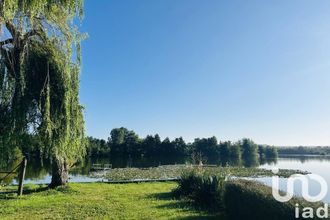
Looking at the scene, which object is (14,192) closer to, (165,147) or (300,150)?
(165,147)

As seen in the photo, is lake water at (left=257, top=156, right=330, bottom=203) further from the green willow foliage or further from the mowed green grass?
the green willow foliage

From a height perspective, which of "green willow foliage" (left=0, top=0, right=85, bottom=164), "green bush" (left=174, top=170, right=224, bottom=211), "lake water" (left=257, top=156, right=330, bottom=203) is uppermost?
"green willow foliage" (left=0, top=0, right=85, bottom=164)

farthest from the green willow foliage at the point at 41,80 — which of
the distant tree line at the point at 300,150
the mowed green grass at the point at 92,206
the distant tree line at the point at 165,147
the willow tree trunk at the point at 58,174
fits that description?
the distant tree line at the point at 300,150

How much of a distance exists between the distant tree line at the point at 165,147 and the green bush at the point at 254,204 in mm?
73845

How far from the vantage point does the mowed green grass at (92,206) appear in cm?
A: 997

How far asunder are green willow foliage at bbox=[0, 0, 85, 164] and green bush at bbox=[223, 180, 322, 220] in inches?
262

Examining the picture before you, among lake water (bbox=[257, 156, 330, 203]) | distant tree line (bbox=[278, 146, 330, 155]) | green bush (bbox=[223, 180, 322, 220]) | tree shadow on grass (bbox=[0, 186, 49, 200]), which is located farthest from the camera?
distant tree line (bbox=[278, 146, 330, 155])

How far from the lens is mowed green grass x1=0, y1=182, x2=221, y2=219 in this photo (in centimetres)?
997

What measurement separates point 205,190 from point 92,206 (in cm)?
417

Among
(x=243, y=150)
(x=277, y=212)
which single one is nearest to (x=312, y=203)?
(x=277, y=212)

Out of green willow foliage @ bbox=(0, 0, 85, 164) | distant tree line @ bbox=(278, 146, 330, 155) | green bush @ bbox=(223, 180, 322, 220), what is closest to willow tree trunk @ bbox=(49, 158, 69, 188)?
green willow foliage @ bbox=(0, 0, 85, 164)

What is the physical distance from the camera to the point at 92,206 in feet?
37.6

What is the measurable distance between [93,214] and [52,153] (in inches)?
151

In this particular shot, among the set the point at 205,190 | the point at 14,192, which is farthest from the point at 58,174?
the point at 205,190
